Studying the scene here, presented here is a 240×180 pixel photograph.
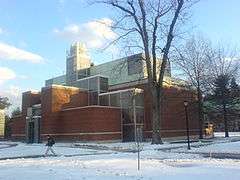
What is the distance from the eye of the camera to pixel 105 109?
189ft

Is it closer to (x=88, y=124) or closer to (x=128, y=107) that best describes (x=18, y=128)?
(x=88, y=124)

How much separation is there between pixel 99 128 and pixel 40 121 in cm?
1296

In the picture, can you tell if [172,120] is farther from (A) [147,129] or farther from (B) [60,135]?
(B) [60,135]

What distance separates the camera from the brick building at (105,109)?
188 feet

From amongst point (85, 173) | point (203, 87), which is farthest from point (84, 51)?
point (85, 173)

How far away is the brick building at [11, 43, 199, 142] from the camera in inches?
2251

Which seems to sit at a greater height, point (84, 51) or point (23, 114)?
point (84, 51)

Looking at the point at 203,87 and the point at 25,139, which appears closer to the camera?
the point at 203,87

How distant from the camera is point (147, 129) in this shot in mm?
61188

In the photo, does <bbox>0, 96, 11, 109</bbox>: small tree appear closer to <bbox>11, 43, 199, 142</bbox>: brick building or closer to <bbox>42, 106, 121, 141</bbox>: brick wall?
<bbox>11, 43, 199, 142</bbox>: brick building

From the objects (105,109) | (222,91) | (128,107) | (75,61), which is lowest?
(105,109)

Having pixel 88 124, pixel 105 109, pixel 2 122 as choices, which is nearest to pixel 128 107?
pixel 105 109

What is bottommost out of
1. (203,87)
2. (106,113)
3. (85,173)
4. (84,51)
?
(85,173)

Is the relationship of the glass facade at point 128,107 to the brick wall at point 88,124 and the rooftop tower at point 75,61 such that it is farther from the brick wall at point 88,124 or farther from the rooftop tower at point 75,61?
the rooftop tower at point 75,61
